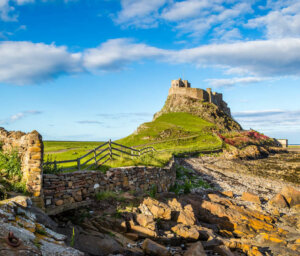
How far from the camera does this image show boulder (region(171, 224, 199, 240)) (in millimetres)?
10492

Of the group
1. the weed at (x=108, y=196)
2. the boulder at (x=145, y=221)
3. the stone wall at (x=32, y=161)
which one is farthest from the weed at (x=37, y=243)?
the weed at (x=108, y=196)

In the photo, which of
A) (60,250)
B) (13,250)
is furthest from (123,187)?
Result: (13,250)

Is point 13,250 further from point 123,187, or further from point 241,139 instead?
point 241,139

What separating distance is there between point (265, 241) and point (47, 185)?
35.1 feet

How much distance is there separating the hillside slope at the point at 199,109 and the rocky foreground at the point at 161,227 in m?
63.9

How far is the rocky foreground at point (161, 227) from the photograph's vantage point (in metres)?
6.67

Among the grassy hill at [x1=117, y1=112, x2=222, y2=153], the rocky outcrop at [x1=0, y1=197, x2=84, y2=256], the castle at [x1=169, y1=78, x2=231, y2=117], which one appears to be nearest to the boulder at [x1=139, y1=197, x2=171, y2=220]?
the rocky outcrop at [x1=0, y1=197, x2=84, y2=256]

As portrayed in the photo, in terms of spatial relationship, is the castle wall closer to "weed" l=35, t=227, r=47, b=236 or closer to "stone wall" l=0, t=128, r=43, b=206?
"stone wall" l=0, t=128, r=43, b=206

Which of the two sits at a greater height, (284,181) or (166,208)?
(166,208)

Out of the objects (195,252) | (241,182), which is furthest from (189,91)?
(195,252)

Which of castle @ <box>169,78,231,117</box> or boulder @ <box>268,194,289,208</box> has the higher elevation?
castle @ <box>169,78,231,117</box>

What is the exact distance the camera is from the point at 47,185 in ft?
36.8

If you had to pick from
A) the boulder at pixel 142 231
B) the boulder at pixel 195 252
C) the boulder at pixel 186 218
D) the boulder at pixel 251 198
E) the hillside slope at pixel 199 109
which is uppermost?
the hillside slope at pixel 199 109

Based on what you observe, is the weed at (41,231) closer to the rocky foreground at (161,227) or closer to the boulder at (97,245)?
the rocky foreground at (161,227)
